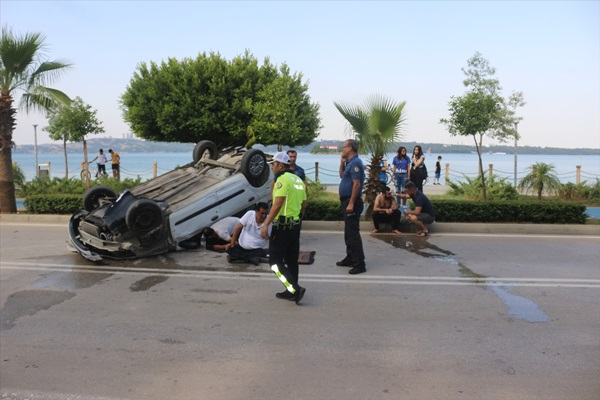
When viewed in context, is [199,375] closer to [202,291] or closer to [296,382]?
[296,382]

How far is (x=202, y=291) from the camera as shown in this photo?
6578 mm

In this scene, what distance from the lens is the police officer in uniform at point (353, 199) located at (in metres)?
7.29

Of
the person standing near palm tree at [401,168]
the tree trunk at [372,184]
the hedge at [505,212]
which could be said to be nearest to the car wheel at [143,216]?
the hedge at [505,212]

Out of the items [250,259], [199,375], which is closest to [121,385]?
[199,375]

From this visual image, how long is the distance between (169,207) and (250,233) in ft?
4.61

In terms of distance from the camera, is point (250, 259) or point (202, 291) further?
point (250, 259)

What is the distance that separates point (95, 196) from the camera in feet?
29.9

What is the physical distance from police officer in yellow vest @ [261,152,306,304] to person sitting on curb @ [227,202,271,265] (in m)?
1.94

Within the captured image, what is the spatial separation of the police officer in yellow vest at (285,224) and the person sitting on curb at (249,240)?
194 centimetres

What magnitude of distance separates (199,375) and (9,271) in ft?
16.0

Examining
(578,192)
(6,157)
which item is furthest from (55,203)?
(578,192)

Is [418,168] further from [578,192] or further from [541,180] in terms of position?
[578,192]

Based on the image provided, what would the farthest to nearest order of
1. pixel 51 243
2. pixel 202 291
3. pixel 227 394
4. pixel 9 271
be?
1. pixel 51 243
2. pixel 9 271
3. pixel 202 291
4. pixel 227 394

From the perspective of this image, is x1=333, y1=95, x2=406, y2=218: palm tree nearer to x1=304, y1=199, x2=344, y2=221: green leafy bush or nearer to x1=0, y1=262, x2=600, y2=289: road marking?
x1=304, y1=199, x2=344, y2=221: green leafy bush
